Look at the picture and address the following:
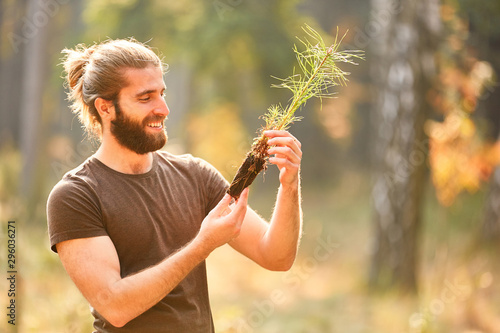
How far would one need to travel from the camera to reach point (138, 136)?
2.79 m

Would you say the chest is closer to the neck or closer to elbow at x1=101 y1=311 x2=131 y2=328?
the neck

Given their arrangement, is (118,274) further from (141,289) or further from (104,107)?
(104,107)

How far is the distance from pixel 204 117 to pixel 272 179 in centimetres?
405

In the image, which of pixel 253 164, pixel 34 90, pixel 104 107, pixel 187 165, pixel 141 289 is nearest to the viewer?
pixel 141 289

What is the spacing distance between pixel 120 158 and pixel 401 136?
5848mm

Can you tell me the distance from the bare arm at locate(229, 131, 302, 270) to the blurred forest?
110 cm

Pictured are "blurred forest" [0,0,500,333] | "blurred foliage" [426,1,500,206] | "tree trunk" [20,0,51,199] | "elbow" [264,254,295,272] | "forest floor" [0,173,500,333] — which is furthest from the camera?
"tree trunk" [20,0,51,199]

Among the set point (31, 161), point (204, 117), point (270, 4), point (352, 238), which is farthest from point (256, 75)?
point (31, 161)

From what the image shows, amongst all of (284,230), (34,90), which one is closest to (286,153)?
(284,230)

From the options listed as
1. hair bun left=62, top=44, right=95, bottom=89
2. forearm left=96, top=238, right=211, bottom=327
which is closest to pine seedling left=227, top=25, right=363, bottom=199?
forearm left=96, top=238, right=211, bottom=327

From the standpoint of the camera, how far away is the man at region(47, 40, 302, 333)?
2.47m

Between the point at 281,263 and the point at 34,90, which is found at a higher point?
the point at 34,90

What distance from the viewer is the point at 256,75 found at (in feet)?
40.9

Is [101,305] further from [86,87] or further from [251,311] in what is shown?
[251,311]
